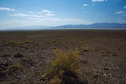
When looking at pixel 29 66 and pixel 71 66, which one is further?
pixel 29 66

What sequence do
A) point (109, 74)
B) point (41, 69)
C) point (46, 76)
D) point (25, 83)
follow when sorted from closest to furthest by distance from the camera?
point (25, 83), point (46, 76), point (109, 74), point (41, 69)

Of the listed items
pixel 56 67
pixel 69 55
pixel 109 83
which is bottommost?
pixel 109 83

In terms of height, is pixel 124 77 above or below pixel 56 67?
below

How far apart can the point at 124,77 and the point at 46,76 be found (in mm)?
4185

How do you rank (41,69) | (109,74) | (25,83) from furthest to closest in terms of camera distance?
(41,69)
(109,74)
(25,83)

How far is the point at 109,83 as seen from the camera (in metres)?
7.10

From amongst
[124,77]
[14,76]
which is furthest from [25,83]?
[124,77]

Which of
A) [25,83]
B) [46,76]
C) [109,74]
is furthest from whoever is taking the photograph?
[109,74]

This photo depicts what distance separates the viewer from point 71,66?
7648 millimetres

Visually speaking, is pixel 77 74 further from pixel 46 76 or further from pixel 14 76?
pixel 14 76

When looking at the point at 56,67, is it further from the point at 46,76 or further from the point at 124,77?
the point at 124,77

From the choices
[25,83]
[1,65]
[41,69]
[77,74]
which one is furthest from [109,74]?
[1,65]

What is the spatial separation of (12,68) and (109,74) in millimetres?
5589

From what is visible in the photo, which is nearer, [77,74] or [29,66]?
[77,74]
